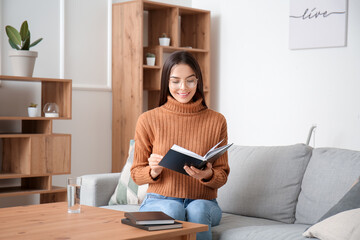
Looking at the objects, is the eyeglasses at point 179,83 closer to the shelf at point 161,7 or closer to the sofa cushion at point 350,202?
the sofa cushion at point 350,202

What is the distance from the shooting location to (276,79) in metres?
4.44

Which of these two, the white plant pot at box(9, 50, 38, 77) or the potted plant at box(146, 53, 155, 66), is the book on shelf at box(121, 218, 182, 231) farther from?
the potted plant at box(146, 53, 155, 66)

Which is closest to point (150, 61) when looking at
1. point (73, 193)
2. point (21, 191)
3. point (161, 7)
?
point (161, 7)

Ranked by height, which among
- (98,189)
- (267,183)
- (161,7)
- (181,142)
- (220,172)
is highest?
(161,7)

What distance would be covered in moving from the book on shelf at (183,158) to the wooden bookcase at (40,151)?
1590 mm

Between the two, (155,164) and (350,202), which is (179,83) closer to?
(155,164)

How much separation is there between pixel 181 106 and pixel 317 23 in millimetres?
2057

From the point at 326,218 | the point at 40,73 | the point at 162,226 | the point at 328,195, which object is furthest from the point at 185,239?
the point at 40,73

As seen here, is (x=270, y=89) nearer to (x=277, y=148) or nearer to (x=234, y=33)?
(x=234, y=33)

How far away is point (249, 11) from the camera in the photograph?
183 inches

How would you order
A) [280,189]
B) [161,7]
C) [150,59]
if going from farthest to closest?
[161,7] < [150,59] < [280,189]

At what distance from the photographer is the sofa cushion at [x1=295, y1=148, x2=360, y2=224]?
2482mm

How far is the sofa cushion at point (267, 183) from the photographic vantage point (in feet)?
8.79

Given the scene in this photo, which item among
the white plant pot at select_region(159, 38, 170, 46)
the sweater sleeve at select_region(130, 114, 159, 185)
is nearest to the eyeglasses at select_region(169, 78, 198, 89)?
the sweater sleeve at select_region(130, 114, 159, 185)
